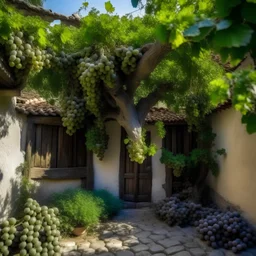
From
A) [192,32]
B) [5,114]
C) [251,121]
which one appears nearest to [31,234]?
[5,114]

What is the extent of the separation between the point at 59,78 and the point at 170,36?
4912 mm

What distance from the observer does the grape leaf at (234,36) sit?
1.23 metres

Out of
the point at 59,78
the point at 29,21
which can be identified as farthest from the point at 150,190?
the point at 29,21

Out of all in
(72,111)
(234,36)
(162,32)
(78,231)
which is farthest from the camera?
(72,111)

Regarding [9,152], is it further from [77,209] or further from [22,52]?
[22,52]

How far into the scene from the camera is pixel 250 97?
125 cm

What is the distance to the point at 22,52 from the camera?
3.90 meters

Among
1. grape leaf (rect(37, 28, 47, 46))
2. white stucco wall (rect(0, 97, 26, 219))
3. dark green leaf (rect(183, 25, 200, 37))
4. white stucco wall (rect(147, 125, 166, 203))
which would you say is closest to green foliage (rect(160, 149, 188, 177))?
white stucco wall (rect(147, 125, 166, 203))

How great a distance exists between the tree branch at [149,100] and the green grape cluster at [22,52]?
2.58 metres

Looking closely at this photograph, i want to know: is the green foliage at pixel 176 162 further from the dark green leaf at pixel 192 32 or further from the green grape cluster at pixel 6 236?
the dark green leaf at pixel 192 32

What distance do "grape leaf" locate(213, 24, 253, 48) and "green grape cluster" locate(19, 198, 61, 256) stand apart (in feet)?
12.9

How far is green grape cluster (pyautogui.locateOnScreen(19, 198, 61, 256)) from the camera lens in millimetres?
3924

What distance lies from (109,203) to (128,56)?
357 centimetres

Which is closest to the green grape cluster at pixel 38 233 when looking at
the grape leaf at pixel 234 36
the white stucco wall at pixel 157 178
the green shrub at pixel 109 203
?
the green shrub at pixel 109 203
